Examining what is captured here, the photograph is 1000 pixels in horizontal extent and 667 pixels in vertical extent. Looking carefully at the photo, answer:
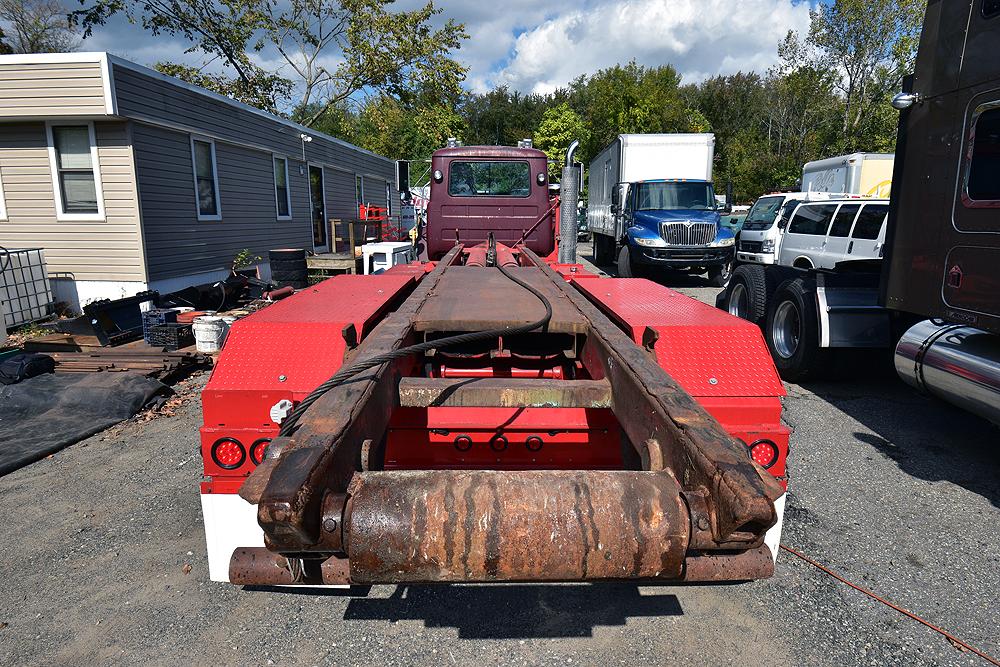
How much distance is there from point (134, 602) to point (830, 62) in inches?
1471

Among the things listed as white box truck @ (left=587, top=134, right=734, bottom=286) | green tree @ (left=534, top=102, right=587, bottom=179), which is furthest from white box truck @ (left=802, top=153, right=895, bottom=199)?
green tree @ (left=534, top=102, right=587, bottom=179)

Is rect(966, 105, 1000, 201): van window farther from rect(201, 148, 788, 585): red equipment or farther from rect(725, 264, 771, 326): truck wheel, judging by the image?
rect(725, 264, 771, 326): truck wheel

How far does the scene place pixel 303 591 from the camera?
275 centimetres

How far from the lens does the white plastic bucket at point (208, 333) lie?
25.3 ft

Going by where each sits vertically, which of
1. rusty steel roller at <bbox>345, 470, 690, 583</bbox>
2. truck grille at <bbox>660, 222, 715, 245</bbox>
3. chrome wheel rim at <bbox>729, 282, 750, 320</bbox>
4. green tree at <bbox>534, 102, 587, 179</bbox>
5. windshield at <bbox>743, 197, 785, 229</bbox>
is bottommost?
chrome wheel rim at <bbox>729, 282, 750, 320</bbox>

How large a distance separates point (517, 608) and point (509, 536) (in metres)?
1.87

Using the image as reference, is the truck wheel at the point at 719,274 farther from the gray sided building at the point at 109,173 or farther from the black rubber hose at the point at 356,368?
the black rubber hose at the point at 356,368

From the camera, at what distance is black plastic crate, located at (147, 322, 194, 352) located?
7.95 meters

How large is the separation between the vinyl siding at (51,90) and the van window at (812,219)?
12028 mm

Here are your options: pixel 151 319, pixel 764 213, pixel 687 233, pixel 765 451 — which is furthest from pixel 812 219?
pixel 151 319

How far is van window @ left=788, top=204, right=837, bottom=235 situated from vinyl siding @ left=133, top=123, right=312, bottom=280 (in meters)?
11.7

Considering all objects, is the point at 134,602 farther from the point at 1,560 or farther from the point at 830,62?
the point at 830,62

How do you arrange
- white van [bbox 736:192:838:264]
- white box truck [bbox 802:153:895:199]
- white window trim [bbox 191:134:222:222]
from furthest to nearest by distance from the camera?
1. white box truck [bbox 802:153:895:199]
2. white van [bbox 736:192:838:264]
3. white window trim [bbox 191:134:222:222]

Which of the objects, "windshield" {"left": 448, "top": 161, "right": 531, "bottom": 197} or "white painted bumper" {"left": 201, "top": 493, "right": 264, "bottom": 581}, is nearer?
"white painted bumper" {"left": 201, "top": 493, "right": 264, "bottom": 581}
